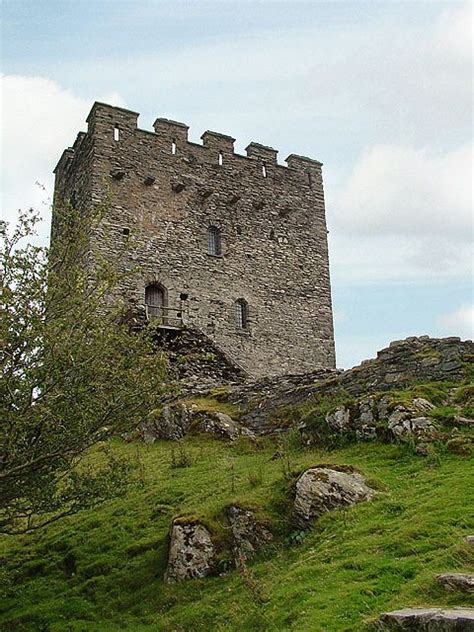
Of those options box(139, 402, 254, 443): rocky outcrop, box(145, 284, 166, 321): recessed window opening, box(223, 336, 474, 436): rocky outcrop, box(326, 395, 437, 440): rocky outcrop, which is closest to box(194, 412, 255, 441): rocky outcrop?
box(139, 402, 254, 443): rocky outcrop

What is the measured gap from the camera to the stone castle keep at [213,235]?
2784cm

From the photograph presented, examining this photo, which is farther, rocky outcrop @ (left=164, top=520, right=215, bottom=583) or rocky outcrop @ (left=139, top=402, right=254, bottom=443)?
rocky outcrop @ (left=139, top=402, right=254, bottom=443)

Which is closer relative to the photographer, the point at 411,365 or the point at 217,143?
the point at 411,365

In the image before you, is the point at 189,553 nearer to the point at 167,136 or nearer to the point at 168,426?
the point at 168,426

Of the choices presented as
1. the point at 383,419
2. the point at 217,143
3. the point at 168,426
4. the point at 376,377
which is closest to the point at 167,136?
the point at 217,143

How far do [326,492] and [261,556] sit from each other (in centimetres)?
145

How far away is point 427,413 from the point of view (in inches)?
558

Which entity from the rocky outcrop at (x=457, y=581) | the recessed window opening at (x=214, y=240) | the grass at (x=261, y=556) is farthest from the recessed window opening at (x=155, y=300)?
the rocky outcrop at (x=457, y=581)

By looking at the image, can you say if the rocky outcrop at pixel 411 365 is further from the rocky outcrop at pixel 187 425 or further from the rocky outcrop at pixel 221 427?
the rocky outcrop at pixel 187 425

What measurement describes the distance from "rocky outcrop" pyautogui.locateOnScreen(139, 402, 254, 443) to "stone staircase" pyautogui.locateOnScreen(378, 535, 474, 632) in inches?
442

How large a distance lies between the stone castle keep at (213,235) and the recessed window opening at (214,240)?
60mm

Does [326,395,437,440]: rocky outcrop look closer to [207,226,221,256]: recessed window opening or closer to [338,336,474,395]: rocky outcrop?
[338,336,474,395]: rocky outcrop

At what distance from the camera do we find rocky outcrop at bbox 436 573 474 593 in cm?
757

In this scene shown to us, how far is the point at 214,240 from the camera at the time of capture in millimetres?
30047
